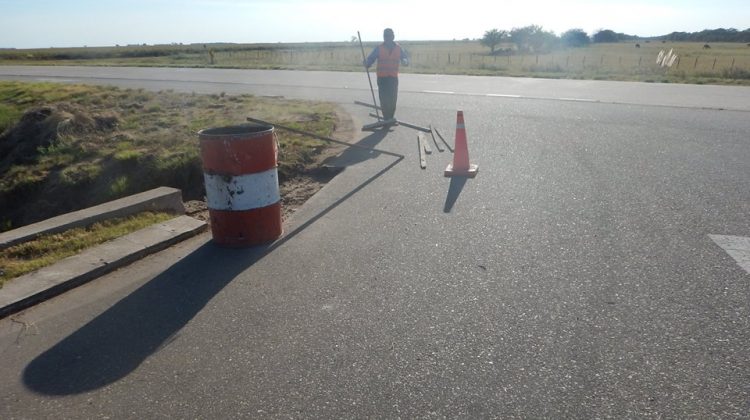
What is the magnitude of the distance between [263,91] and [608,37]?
137 m

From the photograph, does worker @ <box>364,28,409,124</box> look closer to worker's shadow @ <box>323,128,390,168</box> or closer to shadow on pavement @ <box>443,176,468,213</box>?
worker's shadow @ <box>323,128,390,168</box>

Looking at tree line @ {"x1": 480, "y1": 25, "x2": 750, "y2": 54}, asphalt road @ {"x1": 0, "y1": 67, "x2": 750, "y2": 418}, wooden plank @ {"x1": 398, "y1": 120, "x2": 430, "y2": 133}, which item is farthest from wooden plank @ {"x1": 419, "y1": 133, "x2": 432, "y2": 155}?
tree line @ {"x1": 480, "y1": 25, "x2": 750, "y2": 54}

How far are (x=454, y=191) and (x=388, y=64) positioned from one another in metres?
5.51

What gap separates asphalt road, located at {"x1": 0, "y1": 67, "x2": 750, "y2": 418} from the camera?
10.1 ft

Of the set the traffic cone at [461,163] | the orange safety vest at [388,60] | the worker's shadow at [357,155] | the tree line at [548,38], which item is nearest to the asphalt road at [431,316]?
the traffic cone at [461,163]

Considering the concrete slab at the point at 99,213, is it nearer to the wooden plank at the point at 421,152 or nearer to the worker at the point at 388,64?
the wooden plank at the point at 421,152

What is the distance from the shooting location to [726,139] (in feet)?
33.5

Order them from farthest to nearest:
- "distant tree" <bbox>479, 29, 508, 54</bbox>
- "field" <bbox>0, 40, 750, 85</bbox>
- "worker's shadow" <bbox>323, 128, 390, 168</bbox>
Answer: "distant tree" <bbox>479, 29, 508, 54</bbox> < "field" <bbox>0, 40, 750, 85</bbox> < "worker's shadow" <bbox>323, 128, 390, 168</bbox>

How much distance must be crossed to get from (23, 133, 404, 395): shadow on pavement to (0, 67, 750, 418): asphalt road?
0.05ft

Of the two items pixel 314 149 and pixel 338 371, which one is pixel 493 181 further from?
pixel 338 371

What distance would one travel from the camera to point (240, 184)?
5.18m

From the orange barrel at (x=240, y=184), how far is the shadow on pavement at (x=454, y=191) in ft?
Answer: 6.55

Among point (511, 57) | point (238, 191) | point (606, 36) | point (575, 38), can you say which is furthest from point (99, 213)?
point (606, 36)

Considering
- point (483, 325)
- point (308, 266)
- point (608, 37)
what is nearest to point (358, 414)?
point (483, 325)
